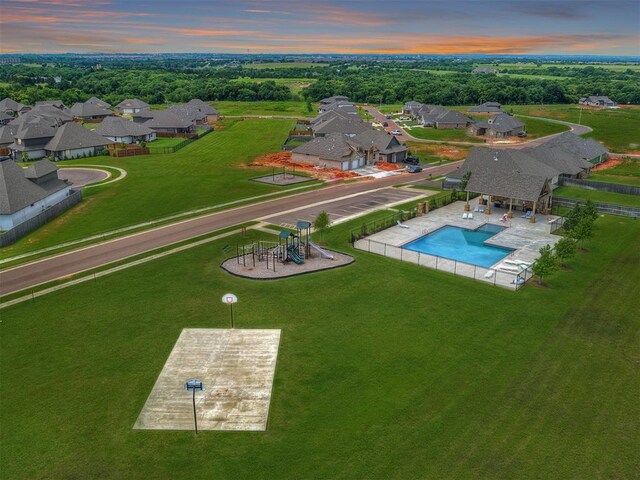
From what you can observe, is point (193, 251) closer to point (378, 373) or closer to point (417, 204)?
point (378, 373)

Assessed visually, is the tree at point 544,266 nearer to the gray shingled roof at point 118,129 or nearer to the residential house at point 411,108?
the gray shingled roof at point 118,129

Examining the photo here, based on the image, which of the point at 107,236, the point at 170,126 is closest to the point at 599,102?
the point at 170,126

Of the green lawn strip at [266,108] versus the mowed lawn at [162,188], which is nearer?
the mowed lawn at [162,188]

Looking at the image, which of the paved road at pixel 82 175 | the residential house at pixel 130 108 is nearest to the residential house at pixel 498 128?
the paved road at pixel 82 175

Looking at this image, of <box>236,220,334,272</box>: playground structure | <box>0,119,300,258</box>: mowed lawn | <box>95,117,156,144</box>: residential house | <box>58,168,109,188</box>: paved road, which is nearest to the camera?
<box>236,220,334,272</box>: playground structure

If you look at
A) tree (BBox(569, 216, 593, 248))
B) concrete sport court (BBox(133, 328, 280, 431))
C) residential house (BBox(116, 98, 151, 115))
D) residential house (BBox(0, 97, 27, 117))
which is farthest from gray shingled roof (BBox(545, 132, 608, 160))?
residential house (BBox(0, 97, 27, 117))

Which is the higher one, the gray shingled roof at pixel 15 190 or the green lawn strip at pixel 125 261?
the gray shingled roof at pixel 15 190

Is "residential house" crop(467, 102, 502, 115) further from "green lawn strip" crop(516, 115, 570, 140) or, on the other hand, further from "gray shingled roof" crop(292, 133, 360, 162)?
"gray shingled roof" crop(292, 133, 360, 162)
